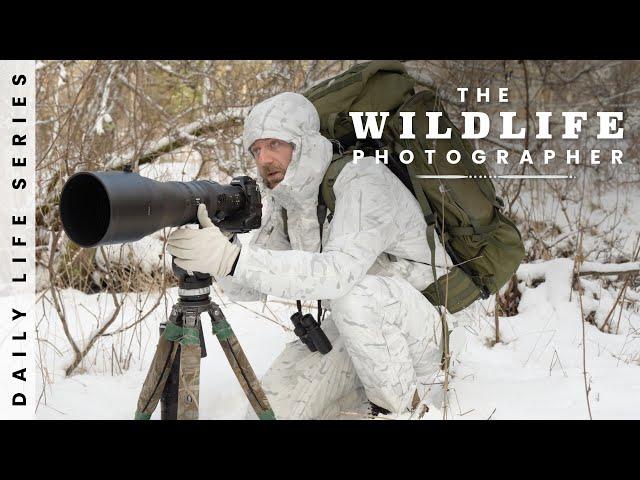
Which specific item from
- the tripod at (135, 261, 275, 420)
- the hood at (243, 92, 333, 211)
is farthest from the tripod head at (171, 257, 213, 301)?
the hood at (243, 92, 333, 211)

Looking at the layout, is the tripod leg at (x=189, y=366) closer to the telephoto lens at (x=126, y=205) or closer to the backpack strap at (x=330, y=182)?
the telephoto lens at (x=126, y=205)

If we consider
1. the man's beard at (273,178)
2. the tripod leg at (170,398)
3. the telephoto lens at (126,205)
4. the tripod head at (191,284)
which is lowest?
the tripod leg at (170,398)

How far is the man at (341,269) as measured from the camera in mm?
1816

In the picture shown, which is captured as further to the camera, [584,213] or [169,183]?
[584,213]

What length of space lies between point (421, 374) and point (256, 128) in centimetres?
108

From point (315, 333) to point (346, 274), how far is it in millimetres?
417

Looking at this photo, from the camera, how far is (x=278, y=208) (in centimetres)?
235

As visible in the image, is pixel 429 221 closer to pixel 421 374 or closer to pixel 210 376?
pixel 421 374

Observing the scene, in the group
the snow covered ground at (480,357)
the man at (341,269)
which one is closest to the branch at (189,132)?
the snow covered ground at (480,357)

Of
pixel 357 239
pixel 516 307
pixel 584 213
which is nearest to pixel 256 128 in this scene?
pixel 357 239

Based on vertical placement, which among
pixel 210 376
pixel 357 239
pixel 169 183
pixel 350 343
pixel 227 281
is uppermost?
pixel 169 183

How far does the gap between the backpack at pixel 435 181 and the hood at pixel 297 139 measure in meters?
0.05

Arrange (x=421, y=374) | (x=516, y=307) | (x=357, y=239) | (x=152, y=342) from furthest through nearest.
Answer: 1. (x=516, y=307)
2. (x=152, y=342)
3. (x=421, y=374)
4. (x=357, y=239)

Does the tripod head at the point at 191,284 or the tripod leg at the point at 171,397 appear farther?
the tripod leg at the point at 171,397
